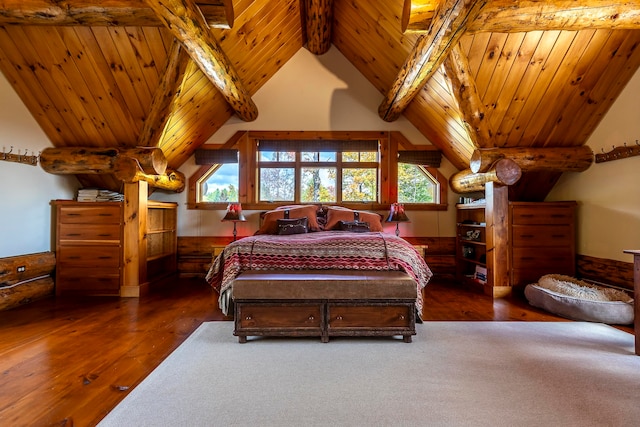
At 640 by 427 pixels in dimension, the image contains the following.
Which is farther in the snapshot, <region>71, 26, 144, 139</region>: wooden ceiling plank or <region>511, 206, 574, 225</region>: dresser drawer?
<region>511, 206, 574, 225</region>: dresser drawer

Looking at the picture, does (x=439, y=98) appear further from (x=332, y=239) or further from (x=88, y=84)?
(x=88, y=84)

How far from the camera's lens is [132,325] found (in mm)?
2830

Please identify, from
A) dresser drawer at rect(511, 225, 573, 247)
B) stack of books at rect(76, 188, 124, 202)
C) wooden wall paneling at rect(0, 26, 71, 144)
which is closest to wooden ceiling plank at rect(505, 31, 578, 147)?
dresser drawer at rect(511, 225, 573, 247)

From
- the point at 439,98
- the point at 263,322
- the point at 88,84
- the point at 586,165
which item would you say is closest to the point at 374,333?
the point at 263,322

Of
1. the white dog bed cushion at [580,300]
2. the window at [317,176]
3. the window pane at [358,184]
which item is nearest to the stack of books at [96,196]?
the window at [317,176]

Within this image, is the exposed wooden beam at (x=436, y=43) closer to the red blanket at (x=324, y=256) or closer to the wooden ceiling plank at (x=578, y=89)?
the wooden ceiling plank at (x=578, y=89)

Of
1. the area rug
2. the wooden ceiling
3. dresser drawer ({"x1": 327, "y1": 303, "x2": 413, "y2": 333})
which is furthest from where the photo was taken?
the wooden ceiling

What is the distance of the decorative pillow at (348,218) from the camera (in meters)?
4.35

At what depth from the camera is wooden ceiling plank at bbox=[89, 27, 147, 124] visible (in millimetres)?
3088

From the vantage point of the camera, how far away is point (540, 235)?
12.8ft

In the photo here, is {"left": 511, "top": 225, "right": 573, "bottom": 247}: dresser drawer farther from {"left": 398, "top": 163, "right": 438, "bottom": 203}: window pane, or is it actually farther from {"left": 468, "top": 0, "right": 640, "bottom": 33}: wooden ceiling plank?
{"left": 468, "top": 0, "right": 640, "bottom": 33}: wooden ceiling plank

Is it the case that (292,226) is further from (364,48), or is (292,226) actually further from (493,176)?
(364,48)

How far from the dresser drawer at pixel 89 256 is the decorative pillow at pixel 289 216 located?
1.80 meters

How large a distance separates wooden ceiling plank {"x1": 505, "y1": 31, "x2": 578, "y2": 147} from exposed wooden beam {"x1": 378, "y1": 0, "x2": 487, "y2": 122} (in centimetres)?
111
